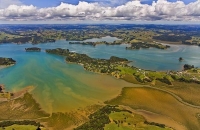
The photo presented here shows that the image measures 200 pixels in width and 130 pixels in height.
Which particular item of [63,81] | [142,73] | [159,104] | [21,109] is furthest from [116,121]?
[142,73]

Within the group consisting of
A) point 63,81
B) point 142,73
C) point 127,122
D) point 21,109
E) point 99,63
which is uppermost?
point 99,63

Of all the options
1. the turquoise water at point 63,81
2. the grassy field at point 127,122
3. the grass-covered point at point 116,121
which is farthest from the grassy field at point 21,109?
the grassy field at point 127,122

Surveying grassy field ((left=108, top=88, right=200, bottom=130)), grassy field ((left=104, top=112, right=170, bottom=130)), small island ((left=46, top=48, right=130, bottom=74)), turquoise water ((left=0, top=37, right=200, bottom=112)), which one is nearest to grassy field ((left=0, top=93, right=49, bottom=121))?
turquoise water ((left=0, top=37, right=200, bottom=112))

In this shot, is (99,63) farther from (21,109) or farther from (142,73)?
(21,109)

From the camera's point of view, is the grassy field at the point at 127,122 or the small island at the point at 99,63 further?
the small island at the point at 99,63

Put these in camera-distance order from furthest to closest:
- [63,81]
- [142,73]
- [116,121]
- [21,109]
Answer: [142,73]
[63,81]
[21,109]
[116,121]

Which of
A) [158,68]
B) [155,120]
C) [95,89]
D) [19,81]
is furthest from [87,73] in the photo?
[155,120]

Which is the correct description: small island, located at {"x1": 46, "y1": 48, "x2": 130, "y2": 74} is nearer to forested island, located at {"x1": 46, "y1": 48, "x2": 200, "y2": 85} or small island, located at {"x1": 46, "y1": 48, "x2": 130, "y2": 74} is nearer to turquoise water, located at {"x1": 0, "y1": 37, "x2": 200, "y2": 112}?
forested island, located at {"x1": 46, "y1": 48, "x2": 200, "y2": 85}

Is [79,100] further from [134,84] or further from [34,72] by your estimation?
[34,72]

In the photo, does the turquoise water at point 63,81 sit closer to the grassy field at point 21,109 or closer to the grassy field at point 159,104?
the grassy field at point 21,109
